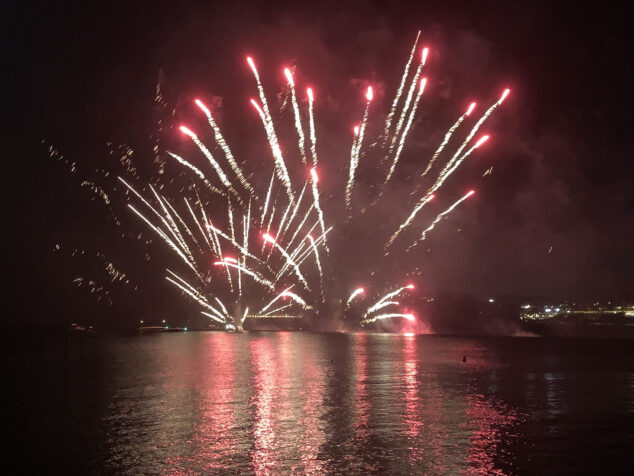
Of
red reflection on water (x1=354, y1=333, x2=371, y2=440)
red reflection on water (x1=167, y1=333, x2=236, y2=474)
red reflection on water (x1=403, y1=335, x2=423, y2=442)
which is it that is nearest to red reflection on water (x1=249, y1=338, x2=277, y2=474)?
red reflection on water (x1=167, y1=333, x2=236, y2=474)

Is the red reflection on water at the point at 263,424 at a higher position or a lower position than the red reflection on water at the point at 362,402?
higher

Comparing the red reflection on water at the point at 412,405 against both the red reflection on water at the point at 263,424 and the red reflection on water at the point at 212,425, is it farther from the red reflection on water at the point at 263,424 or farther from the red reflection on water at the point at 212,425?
the red reflection on water at the point at 212,425

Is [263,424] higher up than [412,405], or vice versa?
[263,424]

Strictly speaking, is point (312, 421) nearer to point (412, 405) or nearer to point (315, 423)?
point (315, 423)

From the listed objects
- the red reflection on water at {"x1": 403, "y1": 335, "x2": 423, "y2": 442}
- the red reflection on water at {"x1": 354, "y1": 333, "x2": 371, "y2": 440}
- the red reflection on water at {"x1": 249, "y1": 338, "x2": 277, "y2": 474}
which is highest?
the red reflection on water at {"x1": 249, "y1": 338, "x2": 277, "y2": 474}

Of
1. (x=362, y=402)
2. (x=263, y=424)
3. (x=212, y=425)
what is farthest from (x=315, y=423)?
(x=362, y=402)

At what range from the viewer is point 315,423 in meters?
20.4

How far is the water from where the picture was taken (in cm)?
1535

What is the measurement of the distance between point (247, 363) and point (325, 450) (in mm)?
30202

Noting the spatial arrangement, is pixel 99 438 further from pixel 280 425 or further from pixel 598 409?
pixel 598 409

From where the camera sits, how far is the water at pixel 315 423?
1535 cm

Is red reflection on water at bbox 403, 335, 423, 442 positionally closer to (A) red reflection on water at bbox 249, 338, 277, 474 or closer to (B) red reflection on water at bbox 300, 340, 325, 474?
(B) red reflection on water at bbox 300, 340, 325, 474

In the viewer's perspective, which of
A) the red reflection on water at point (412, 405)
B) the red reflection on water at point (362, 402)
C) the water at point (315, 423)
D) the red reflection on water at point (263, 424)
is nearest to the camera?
the red reflection on water at point (263, 424)

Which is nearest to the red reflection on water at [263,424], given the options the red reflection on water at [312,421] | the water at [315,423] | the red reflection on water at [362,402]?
the water at [315,423]
